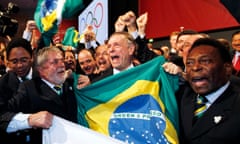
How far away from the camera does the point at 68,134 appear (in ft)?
8.40

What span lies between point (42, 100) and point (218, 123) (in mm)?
1108

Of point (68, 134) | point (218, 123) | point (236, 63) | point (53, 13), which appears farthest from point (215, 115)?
point (236, 63)

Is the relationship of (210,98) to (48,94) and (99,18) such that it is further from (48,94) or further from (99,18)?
(99,18)

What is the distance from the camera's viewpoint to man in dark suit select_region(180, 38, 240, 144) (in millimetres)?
2266

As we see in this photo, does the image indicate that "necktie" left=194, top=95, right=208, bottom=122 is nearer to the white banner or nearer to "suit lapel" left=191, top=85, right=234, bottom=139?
"suit lapel" left=191, top=85, right=234, bottom=139

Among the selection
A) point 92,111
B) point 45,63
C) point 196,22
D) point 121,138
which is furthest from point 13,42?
point 196,22

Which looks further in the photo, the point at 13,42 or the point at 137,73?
the point at 13,42

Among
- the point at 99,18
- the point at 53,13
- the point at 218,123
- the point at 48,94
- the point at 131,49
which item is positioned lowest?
the point at 218,123

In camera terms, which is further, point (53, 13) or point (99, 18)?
point (99, 18)

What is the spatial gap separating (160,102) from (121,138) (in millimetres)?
340

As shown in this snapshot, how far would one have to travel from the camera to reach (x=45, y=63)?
9.18 ft

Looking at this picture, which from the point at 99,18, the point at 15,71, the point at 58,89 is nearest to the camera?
the point at 58,89

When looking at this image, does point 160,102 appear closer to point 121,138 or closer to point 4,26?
point 121,138

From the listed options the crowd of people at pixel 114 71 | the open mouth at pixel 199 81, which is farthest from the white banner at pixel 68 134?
the open mouth at pixel 199 81
